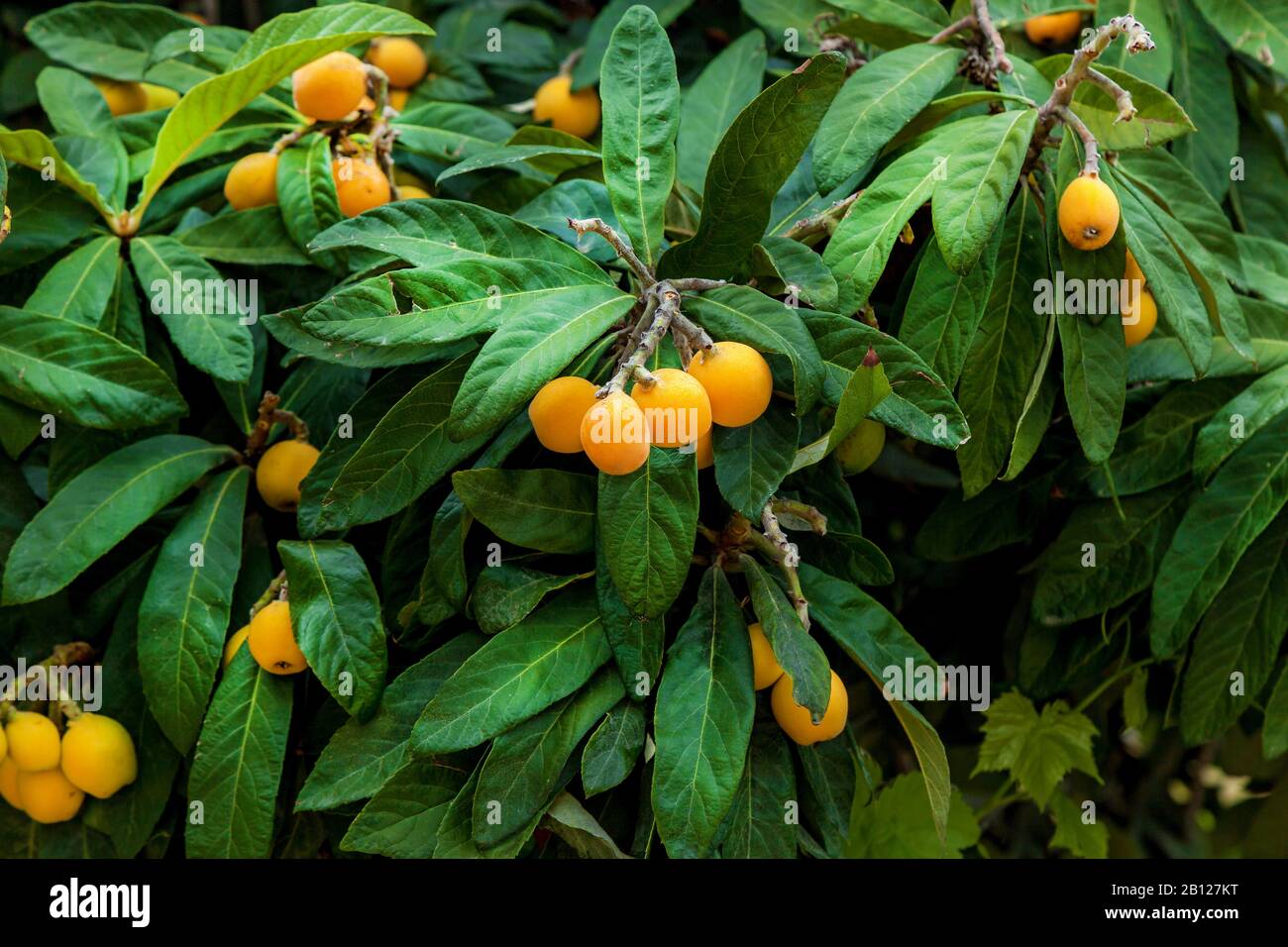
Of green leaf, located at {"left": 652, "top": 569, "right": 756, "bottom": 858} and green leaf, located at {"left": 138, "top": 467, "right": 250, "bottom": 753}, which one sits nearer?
green leaf, located at {"left": 652, "top": 569, "right": 756, "bottom": 858}

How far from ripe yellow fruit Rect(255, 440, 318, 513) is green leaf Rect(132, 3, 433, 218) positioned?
26 centimetres

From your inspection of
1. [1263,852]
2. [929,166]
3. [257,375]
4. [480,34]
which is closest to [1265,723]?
[1263,852]

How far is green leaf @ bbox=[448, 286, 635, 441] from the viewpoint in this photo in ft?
2.31

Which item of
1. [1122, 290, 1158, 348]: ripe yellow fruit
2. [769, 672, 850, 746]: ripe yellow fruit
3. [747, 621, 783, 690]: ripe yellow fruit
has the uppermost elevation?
[1122, 290, 1158, 348]: ripe yellow fruit

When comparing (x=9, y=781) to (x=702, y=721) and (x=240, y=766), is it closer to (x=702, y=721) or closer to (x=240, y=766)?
(x=240, y=766)

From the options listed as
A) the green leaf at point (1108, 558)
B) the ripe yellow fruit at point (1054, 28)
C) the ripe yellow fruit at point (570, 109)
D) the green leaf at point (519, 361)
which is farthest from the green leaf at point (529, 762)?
the ripe yellow fruit at point (1054, 28)

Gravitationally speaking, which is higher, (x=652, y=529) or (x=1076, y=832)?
(x=652, y=529)

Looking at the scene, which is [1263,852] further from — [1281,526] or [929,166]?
[929,166]

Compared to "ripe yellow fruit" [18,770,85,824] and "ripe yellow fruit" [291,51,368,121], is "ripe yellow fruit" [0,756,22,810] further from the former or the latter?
"ripe yellow fruit" [291,51,368,121]

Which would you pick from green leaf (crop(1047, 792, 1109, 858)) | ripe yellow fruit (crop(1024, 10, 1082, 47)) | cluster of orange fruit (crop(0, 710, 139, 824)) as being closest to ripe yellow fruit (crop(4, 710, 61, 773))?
cluster of orange fruit (crop(0, 710, 139, 824))

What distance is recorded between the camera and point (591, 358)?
813 millimetres

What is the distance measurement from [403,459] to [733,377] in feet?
0.81

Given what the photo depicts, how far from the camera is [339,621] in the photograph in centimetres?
86

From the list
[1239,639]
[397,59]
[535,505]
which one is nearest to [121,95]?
[397,59]
